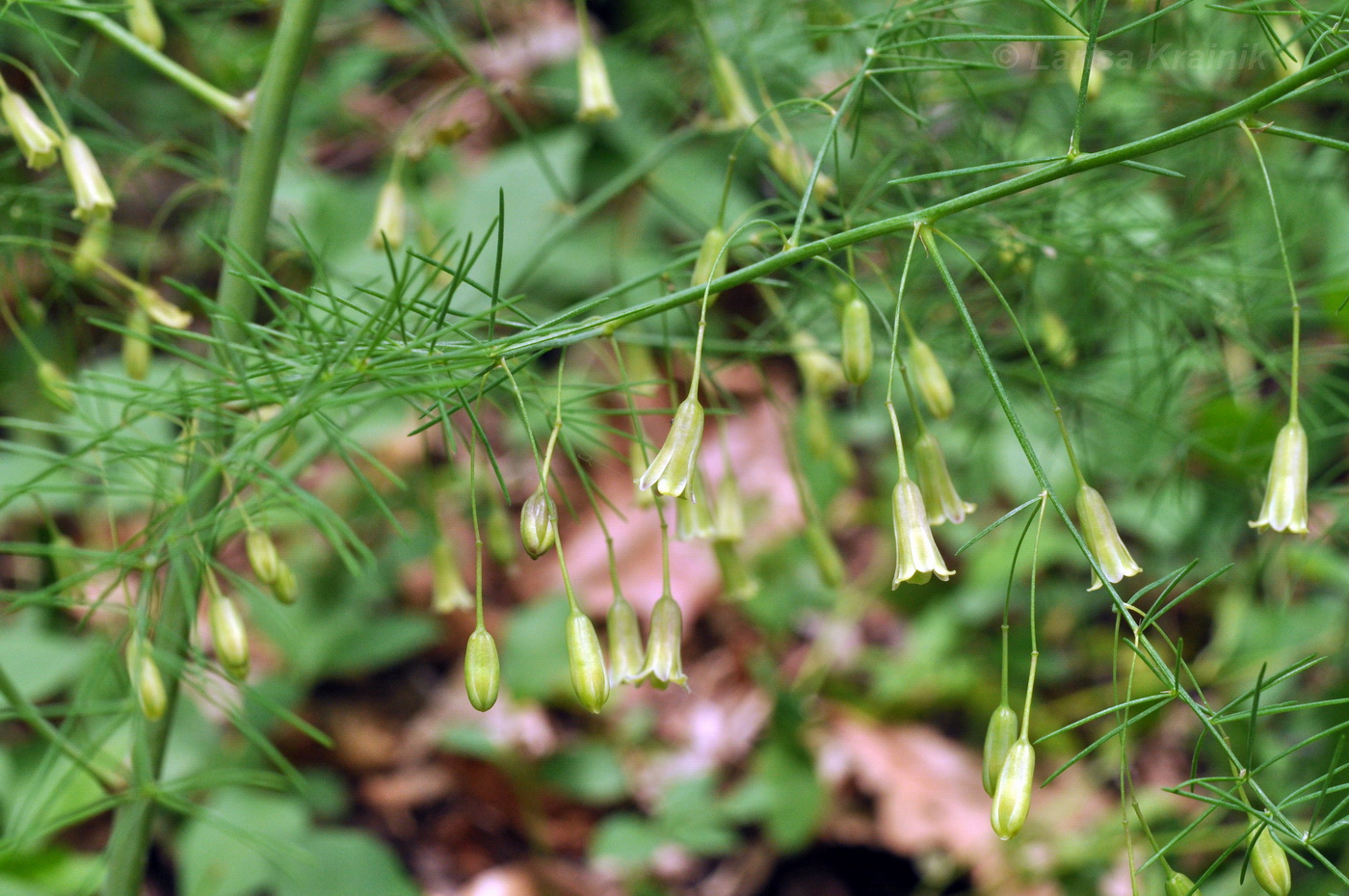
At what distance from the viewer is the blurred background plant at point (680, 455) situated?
982mm

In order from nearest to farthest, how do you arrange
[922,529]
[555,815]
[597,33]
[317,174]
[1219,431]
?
[922,529] < [1219,431] < [555,815] < [317,174] < [597,33]

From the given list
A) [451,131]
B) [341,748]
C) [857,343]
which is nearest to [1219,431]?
[857,343]

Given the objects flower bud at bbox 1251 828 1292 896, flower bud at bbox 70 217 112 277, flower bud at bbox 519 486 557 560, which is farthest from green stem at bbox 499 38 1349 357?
flower bud at bbox 70 217 112 277

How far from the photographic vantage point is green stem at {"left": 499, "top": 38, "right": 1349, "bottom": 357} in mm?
710

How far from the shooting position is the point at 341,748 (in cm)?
251

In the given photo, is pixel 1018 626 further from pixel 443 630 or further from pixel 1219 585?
pixel 443 630

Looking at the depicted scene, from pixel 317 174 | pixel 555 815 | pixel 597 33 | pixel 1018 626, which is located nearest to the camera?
pixel 555 815

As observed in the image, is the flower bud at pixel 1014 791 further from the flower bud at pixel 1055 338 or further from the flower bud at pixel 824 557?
the flower bud at pixel 1055 338

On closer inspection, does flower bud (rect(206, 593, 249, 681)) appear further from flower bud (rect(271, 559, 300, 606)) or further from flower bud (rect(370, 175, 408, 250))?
flower bud (rect(370, 175, 408, 250))

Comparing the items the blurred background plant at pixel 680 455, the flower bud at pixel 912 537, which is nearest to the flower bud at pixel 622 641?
the blurred background plant at pixel 680 455

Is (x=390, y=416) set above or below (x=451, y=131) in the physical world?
below

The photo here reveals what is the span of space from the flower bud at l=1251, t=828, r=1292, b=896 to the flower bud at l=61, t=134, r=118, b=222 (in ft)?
4.11

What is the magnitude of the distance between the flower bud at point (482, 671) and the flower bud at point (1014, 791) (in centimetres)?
40

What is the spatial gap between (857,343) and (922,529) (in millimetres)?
201
